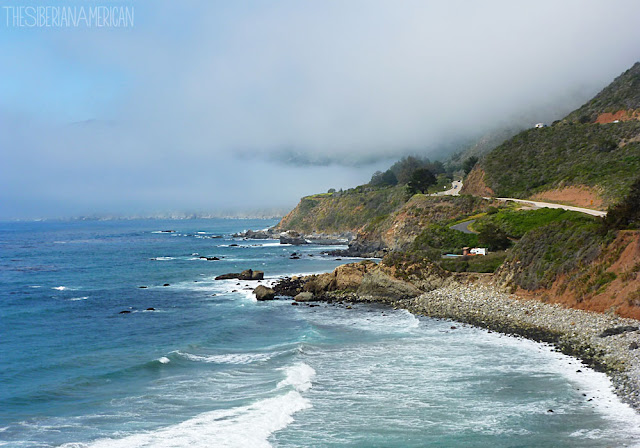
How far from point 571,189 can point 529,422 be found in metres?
64.0

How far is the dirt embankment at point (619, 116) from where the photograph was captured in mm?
99062

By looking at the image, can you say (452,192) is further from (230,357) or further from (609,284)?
(230,357)

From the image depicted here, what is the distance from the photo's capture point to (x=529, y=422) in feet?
58.6

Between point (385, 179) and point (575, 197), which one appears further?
point (385, 179)

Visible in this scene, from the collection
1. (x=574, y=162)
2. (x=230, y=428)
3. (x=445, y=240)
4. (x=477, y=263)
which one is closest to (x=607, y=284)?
(x=477, y=263)

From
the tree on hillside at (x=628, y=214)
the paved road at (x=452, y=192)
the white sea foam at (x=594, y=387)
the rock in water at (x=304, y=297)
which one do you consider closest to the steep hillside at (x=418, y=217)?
the paved road at (x=452, y=192)

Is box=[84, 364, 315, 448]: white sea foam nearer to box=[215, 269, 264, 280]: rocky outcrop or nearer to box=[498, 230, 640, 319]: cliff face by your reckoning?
box=[498, 230, 640, 319]: cliff face

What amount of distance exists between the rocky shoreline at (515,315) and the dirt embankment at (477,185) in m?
48.8

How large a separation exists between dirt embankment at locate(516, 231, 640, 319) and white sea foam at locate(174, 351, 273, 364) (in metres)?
19.9

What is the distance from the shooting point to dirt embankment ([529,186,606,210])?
64.2 meters

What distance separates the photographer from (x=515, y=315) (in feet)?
112

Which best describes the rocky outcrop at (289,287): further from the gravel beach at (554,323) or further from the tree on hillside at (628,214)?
the tree on hillside at (628,214)

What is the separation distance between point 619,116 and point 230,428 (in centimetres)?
11074

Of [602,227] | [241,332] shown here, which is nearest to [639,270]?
[602,227]
